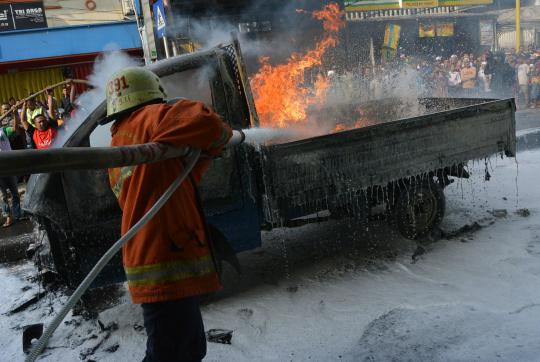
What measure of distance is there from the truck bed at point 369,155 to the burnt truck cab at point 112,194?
0.30 metres

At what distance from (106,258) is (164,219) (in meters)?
0.34

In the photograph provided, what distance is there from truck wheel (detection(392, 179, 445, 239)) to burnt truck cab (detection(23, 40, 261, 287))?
5.41ft

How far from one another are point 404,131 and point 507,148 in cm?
164

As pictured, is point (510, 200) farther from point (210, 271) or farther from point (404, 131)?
point (210, 271)

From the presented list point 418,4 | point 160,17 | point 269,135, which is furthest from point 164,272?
point 418,4

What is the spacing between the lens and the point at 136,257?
7.02ft

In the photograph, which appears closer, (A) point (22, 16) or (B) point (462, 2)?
(A) point (22, 16)

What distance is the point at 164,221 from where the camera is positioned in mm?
2125

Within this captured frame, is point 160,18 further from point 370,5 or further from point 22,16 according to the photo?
point 370,5

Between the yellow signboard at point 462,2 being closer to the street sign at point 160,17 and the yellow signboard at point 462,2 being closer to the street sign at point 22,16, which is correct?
the street sign at point 22,16

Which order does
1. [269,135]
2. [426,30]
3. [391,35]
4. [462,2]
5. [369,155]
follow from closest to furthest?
[369,155] → [269,135] → [391,35] → [426,30] → [462,2]

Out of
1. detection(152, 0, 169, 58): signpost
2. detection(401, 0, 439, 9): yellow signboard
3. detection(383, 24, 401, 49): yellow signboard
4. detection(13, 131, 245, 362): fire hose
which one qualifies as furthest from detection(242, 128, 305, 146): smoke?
detection(401, 0, 439, 9): yellow signboard

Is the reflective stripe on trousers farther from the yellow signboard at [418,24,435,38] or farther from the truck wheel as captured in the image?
the yellow signboard at [418,24,435,38]

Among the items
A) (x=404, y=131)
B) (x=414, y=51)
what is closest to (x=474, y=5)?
(x=414, y=51)
